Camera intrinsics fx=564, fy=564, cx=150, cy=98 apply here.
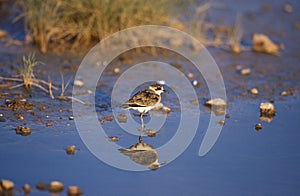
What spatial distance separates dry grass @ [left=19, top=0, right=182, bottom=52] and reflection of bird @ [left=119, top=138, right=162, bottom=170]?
372cm

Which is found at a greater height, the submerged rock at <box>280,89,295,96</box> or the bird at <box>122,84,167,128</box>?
the submerged rock at <box>280,89,295,96</box>

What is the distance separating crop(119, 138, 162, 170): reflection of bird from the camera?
5.27 metres

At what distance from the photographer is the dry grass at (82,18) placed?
29.3 feet

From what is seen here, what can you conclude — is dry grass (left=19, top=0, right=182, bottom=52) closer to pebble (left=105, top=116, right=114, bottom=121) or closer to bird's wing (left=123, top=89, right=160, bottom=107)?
pebble (left=105, top=116, right=114, bottom=121)

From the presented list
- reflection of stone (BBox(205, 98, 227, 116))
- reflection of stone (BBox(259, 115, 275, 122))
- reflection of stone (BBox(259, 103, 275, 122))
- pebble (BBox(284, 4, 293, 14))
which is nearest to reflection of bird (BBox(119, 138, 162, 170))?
reflection of stone (BBox(205, 98, 227, 116))

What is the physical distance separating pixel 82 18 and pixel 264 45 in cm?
316

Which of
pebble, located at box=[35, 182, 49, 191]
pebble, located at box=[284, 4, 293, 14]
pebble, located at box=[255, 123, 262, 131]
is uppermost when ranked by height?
pebble, located at box=[284, 4, 293, 14]

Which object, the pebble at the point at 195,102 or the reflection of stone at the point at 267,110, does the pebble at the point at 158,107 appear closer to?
the pebble at the point at 195,102

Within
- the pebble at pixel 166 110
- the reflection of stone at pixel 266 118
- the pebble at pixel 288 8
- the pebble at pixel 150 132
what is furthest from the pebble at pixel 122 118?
the pebble at pixel 288 8

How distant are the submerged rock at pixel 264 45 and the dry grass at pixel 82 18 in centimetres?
165

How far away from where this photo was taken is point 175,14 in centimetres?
998

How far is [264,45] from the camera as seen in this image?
9.77m

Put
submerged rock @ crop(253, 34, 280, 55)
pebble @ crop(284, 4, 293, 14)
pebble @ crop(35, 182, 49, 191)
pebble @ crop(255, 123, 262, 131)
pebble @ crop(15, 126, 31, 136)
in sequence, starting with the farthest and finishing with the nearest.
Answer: pebble @ crop(284, 4, 293, 14) < submerged rock @ crop(253, 34, 280, 55) < pebble @ crop(255, 123, 262, 131) < pebble @ crop(15, 126, 31, 136) < pebble @ crop(35, 182, 49, 191)

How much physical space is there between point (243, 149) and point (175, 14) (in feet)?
15.4
